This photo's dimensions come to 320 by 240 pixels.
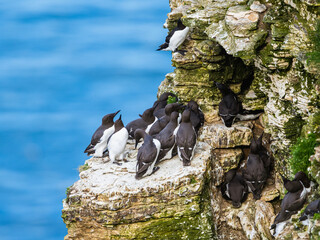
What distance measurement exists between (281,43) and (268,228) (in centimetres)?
290

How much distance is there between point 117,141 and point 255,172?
7.89 feet

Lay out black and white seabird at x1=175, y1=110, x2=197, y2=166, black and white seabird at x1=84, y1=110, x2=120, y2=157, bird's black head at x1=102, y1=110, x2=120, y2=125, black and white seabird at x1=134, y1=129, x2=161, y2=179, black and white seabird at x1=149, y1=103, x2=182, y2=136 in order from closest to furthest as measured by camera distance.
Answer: black and white seabird at x1=134, y1=129, x2=161, y2=179, black and white seabird at x1=175, y1=110, x2=197, y2=166, black and white seabird at x1=84, y1=110, x2=120, y2=157, bird's black head at x1=102, y1=110, x2=120, y2=125, black and white seabird at x1=149, y1=103, x2=182, y2=136

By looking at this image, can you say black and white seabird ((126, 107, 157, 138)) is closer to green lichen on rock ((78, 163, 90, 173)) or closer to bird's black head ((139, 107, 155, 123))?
bird's black head ((139, 107, 155, 123))

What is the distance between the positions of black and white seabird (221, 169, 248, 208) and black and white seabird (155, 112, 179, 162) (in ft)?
3.51

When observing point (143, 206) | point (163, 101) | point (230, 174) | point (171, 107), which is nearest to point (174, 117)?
point (171, 107)

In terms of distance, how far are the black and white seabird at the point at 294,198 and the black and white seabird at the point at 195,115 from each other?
2.76 meters

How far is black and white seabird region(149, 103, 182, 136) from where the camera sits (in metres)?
11.0

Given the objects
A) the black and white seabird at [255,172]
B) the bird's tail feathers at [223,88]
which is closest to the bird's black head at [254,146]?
the black and white seabird at [255,172]

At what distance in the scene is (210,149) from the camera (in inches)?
417

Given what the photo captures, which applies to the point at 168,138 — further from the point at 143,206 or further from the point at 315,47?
the point at 315,47

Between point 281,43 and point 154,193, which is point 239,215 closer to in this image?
point 154,193

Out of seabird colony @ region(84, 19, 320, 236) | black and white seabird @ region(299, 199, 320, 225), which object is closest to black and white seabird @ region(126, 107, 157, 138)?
seabird colony @ region(84, 19, 320, 236)

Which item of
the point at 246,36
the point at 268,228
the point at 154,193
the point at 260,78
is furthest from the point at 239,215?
the point at 246,36

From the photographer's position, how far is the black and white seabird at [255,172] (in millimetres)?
10117
